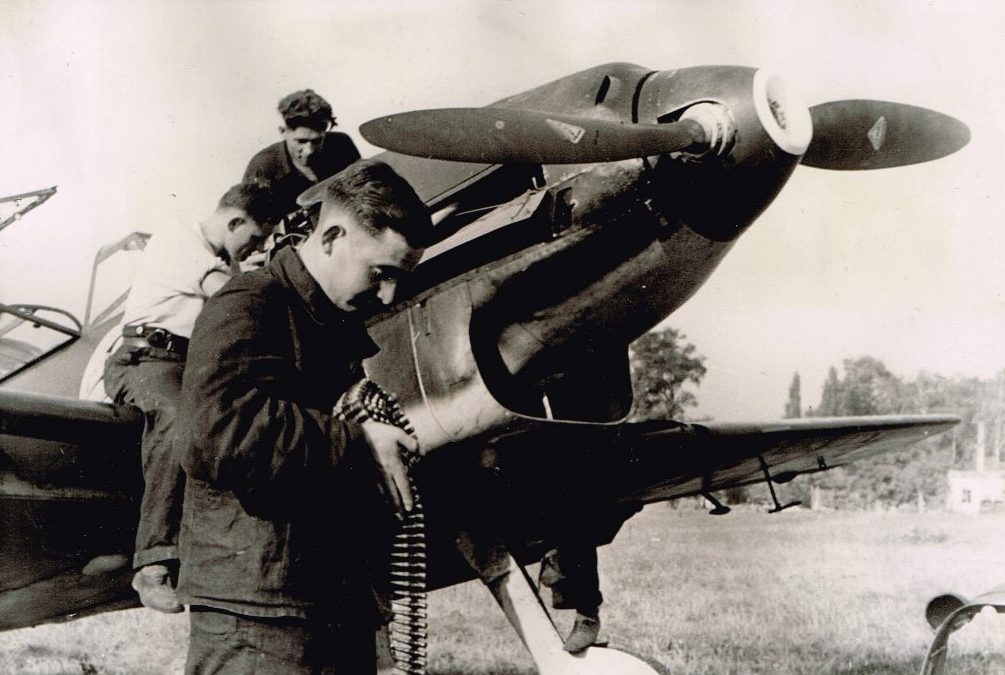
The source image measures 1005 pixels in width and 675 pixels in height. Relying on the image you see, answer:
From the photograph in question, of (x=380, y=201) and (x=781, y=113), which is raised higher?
(x=781, y=113)

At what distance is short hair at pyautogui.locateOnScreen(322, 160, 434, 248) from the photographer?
1987mm

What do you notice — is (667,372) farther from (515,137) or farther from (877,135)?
(515,137)

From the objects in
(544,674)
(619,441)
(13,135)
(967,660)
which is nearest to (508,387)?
(619,441)

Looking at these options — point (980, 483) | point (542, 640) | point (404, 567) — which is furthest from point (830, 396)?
point (404, 567)

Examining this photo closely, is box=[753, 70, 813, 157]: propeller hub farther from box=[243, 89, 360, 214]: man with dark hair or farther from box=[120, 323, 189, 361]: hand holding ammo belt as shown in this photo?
box=[120, 323, 189, 361]: hand holding ammo belt

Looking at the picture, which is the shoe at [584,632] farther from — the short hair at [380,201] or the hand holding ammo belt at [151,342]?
the short hair at [380,201]

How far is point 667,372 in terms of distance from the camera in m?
20.7

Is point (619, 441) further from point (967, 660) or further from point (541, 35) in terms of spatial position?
point (967, 660)

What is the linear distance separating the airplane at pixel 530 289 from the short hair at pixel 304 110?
2.41 ft

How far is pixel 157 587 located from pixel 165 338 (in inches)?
39.5

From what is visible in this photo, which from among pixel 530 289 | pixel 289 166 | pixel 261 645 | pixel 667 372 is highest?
pixel 289 166

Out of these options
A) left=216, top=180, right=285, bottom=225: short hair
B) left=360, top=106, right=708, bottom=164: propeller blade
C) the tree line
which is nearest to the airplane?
left=360, top=106, right=708, bottom=164: propeller blade

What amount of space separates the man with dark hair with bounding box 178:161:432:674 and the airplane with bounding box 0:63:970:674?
4.01ft

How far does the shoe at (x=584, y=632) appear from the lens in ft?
16.0
